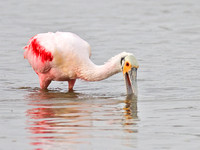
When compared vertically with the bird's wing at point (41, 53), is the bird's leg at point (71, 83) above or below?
below

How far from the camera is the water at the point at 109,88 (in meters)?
8.90

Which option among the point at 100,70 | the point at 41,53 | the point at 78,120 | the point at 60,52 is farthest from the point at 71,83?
the point at 78,120

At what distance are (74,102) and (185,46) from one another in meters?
6.83

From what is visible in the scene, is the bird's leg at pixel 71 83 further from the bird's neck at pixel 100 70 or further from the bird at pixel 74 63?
the bird's neck at pixel 100 70

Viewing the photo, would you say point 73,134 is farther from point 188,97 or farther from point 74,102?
point 188,97

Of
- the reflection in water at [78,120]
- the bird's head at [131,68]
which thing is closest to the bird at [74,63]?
the bird's head at [131,68]

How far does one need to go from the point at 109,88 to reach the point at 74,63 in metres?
1.30

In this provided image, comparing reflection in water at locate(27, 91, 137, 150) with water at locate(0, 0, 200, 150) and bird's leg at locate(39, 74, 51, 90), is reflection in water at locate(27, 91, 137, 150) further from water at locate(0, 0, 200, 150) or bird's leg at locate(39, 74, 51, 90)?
bird's leg at locate(39, 74, 51, 90)

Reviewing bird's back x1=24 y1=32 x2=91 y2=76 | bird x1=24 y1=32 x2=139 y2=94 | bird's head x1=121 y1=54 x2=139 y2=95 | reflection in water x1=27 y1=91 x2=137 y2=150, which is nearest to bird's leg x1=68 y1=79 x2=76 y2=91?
bird x1=24 y1=32 x2=139 y2=94

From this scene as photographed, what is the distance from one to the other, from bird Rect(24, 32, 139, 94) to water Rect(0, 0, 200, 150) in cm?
41

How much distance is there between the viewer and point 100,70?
40.4 feet

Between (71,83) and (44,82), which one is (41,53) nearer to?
(44,82)

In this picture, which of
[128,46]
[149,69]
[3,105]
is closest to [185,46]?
[128,46]

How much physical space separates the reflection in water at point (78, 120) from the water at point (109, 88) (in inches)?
0.5
